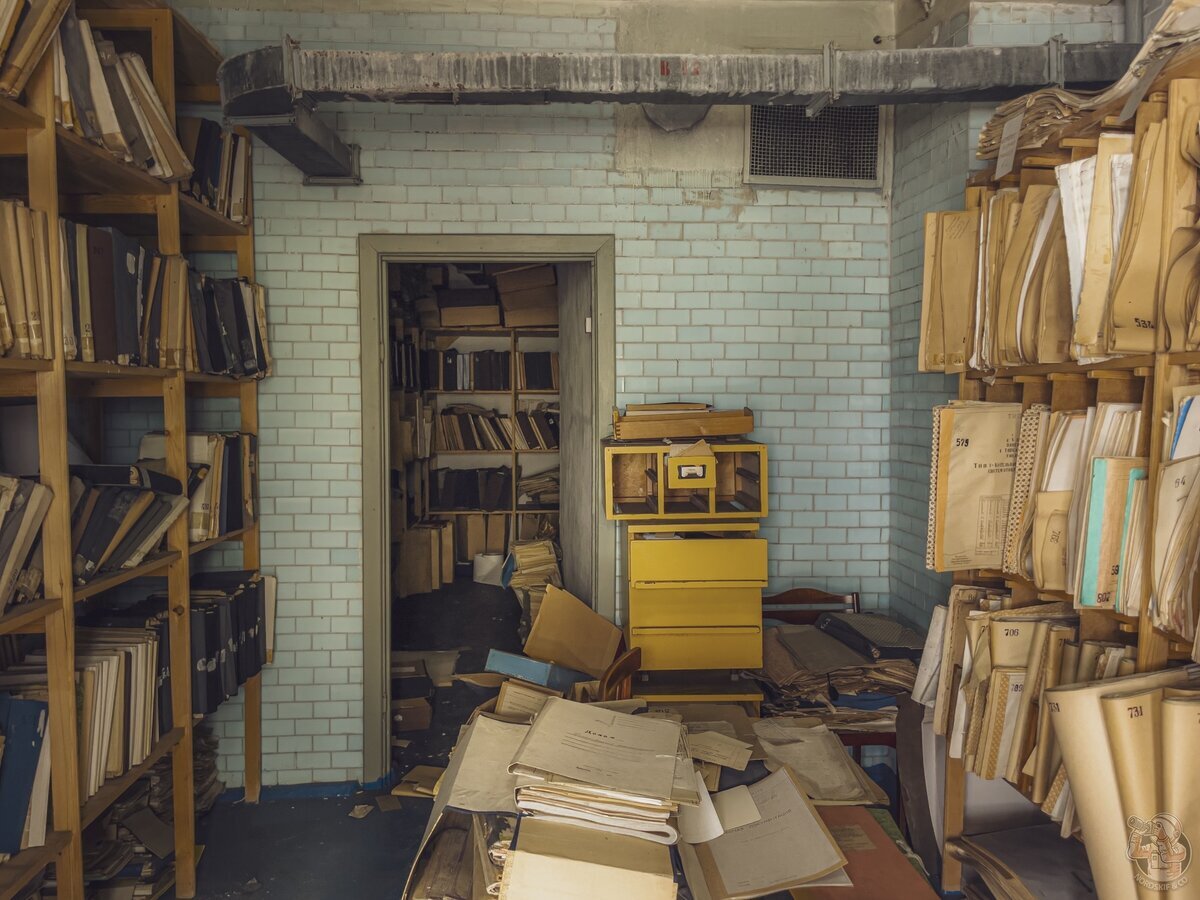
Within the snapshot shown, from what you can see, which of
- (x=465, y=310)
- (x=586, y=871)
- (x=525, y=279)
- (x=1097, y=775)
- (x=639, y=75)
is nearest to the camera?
(x=586, y=871)

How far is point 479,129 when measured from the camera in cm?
368

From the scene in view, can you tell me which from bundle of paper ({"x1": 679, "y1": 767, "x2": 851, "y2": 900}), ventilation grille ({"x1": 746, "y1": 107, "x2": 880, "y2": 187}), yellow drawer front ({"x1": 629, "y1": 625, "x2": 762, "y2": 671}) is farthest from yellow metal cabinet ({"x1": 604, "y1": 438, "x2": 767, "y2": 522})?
bundle of paper ({"x1": 679, "y1": 767, "x2": 851, "y2": 900})

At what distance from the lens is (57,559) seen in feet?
6.91

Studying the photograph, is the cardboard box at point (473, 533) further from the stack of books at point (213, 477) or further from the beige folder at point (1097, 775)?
the beige folder at point (1097, 775)

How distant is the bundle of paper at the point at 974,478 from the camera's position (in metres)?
2.43

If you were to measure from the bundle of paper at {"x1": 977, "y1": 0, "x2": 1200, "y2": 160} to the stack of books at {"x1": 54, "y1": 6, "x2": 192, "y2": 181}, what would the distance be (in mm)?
2575

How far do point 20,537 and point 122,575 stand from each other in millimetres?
512

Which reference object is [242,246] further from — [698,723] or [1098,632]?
[1098,632]

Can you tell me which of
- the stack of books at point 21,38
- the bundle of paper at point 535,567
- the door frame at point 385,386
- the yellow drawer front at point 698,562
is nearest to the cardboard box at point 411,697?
the door frame at point 385,386

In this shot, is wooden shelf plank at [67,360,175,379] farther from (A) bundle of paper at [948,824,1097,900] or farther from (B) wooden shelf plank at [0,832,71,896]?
(A) bundle of paper at [948,824,1097,900]

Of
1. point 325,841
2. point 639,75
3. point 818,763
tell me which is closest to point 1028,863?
point 818,763

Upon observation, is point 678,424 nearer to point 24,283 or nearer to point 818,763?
point 818,763

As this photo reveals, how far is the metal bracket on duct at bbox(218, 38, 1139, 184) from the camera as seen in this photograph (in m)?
2.69

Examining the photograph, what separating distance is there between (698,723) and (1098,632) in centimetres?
106
